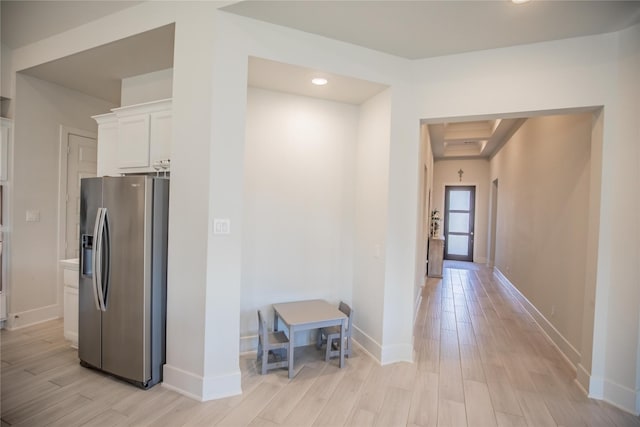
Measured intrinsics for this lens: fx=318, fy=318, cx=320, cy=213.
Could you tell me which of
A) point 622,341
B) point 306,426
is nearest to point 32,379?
point 306,426

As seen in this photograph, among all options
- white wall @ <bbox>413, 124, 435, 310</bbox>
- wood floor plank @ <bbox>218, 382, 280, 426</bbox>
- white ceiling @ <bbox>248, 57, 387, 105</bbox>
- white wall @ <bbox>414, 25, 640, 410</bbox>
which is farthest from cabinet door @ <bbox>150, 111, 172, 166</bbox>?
white wall @ <bbox>414, 25, 640, 410</bbox>

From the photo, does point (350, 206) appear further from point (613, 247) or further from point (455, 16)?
point (613, 247)

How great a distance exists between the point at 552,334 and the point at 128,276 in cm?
447

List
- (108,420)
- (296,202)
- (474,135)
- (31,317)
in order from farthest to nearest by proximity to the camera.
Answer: (474,135) → (31,317) → (296,202) → (108,420)

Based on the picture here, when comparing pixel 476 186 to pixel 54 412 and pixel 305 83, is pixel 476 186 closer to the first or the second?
pixel 305 83

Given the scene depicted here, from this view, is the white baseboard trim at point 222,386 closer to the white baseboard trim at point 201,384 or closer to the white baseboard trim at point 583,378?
the white baseboard trim at point 201,384

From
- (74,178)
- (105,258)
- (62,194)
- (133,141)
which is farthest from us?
(74,178)

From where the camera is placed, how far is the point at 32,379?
2.61 metres

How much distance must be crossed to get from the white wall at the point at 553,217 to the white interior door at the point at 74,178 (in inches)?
230

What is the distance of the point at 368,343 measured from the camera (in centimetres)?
326

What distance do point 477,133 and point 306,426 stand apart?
265 inches

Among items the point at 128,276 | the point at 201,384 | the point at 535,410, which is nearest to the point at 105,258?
the point at 128,276

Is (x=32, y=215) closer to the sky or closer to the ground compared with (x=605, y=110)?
closer to the ground

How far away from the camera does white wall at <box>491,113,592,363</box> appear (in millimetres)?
3143
